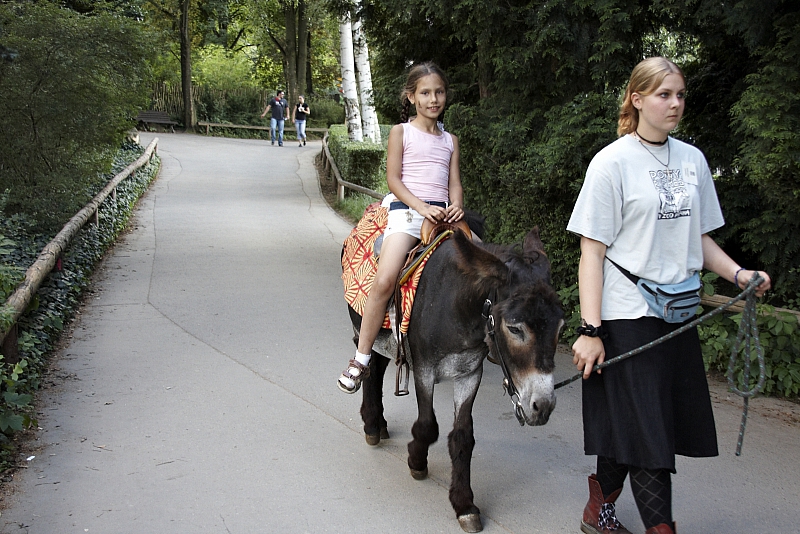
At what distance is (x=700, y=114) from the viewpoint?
7078mm

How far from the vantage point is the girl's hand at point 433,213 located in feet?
14.3

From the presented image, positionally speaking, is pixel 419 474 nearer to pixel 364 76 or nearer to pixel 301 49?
pixel 364 76

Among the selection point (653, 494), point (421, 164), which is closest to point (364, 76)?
point (421, 164)

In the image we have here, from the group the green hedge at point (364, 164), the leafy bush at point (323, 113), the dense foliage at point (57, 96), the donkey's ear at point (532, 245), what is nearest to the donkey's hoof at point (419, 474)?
the donkey's ear at point (532, 245)

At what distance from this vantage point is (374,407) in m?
5.15

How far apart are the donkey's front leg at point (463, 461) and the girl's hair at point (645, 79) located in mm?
1602

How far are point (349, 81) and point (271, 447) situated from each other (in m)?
16.9

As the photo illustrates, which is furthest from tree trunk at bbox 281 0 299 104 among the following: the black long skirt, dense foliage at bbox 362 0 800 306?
the black long skirt

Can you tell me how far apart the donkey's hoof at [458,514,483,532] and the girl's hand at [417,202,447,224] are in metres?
1.58

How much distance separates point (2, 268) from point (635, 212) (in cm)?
469

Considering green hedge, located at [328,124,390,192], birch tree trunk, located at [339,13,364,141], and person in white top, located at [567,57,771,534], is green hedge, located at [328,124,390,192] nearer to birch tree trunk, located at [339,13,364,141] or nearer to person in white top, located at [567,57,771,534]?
birch tree trunk, located at [339,13,364,141]

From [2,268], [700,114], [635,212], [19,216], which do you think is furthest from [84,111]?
[635,212]

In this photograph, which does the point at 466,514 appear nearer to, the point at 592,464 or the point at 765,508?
Answer: the point at 592,464

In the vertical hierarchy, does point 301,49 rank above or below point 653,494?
above
